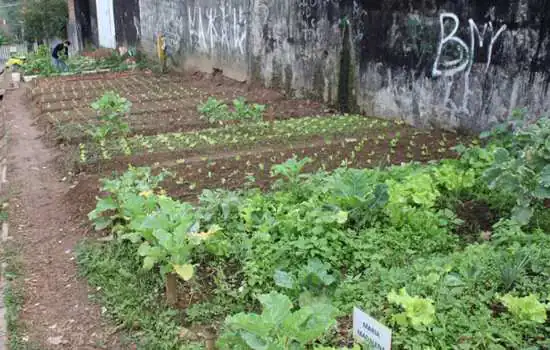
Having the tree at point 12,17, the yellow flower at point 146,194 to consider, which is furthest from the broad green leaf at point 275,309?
the tree at point 12,17

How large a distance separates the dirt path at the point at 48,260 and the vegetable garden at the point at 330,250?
180 mm

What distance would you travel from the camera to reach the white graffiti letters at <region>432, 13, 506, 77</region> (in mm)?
7723

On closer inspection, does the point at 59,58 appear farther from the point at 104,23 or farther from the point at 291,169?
the point at 291,169

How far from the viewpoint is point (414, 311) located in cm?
Answer: 310

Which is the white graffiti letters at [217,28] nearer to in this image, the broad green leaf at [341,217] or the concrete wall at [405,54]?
the concrete wall at [405,54]

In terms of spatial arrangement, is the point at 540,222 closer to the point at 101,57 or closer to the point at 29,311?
the point at 29,311

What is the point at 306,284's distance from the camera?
3.72 metres

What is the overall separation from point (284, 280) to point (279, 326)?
2.79 feet

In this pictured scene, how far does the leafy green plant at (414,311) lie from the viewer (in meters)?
3.06

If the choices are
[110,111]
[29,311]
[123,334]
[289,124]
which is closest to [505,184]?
[123,334]

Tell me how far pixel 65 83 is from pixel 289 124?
30.7 ft

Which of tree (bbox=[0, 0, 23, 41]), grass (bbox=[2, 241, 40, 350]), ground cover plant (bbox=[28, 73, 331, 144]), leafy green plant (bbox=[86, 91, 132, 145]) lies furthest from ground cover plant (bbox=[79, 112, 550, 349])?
tree (bbox=[0, 0, 23, 41])

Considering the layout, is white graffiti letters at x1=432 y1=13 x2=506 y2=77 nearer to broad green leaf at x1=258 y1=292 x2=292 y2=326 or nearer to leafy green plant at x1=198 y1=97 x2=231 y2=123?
leafy green plant at x1=198 y1=97 x2=231 y2=123

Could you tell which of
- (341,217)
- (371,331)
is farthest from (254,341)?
(341,217)
